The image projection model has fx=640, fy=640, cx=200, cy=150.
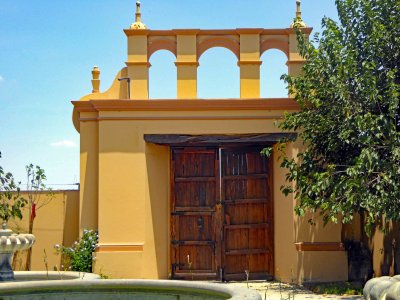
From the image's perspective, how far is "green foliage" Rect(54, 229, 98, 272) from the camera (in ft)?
40.9

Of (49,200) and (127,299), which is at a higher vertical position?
(49,200)

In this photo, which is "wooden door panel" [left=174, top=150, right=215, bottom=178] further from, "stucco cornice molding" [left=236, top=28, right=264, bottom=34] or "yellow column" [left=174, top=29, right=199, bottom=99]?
"stucco cornice molding" [left=236, top=28, right=264, bottom=34]

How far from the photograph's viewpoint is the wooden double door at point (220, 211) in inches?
510

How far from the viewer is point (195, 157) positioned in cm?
1306

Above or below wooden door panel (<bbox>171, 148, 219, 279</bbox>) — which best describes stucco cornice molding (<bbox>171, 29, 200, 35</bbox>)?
above

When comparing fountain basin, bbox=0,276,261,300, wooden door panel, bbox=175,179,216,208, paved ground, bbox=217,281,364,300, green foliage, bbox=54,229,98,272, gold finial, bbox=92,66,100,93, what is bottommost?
paved ground, bbox=217,281,364,300

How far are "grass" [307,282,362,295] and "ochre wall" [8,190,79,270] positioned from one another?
5207 millimetres

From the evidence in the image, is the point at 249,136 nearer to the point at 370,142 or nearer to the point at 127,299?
the point at 370,142

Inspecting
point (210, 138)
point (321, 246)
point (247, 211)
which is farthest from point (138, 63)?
point (321, 246)

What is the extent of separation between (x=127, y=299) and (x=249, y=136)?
6423mm

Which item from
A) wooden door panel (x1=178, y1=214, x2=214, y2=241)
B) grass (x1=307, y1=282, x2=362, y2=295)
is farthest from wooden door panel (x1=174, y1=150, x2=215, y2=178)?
grass (x1=307, y1=282, x2=362, y2=295)

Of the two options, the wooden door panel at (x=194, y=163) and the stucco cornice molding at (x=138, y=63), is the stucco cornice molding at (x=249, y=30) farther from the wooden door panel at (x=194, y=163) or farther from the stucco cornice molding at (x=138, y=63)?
the wooden door panel at (x=194, y=163)

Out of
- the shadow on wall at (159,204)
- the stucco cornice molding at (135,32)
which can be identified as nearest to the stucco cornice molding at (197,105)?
the shadow on wall at (159,204)

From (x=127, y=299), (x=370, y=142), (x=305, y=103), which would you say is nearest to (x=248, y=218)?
(x=305, y=103)
